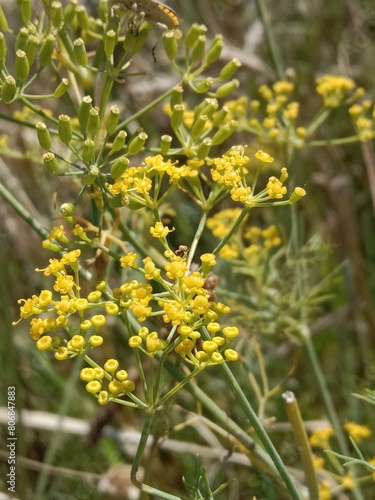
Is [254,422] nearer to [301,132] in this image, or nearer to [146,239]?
[146,239]

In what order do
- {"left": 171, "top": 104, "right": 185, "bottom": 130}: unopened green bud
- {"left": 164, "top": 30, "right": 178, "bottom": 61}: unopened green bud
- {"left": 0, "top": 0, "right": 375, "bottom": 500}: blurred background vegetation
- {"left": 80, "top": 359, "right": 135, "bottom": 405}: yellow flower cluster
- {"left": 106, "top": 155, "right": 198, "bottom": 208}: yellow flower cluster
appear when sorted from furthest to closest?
{"left": 0, "top": 0, "right": 375, "bottom": 500}: blurred background vegetation
{"left": 164, "top": 30, "right": 178, "bottom": 61}: unopened green bud
{"left": 171, "top": 104, "right": 185, "bottom": 130}: unopened green bud
{"left": 106, "top": 155, "right": 198, "bottom": 208}: yellow flower cluster
{"left": 80, "top": 359, "right": 135, "bottom": 405}: yellow flower cluster

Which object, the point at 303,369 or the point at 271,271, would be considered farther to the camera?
the point at 303,369

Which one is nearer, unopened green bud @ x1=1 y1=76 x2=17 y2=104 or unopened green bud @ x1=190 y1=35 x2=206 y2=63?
unopened green bud @ x1=1 y1=76 x2=17 y2=104

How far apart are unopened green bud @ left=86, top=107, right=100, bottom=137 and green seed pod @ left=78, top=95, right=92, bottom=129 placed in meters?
0.01

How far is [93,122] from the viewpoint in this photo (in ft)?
3.66

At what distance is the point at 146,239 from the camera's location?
1647 mm

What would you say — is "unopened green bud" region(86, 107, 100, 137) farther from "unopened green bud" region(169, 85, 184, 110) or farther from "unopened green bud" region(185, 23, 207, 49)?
"unopened green bud" region(185, 23, 207, 49)

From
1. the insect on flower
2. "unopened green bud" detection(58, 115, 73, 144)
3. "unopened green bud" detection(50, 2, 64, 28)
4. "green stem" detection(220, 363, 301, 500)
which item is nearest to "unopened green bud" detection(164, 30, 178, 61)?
the insect on flower

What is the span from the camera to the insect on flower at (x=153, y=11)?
125 cm

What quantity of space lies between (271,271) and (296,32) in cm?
189

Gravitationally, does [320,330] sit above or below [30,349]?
above

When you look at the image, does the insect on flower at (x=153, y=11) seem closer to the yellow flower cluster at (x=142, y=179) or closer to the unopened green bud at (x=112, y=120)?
the unopened green bud at (x=112, y=120)

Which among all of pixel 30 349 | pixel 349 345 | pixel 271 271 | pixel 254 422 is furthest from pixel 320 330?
pixel 254 422

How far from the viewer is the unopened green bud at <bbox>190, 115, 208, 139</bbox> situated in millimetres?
1199
